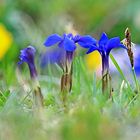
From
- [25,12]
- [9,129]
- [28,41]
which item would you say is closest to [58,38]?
[9,129]

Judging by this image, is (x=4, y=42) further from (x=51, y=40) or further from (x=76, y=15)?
(x=51, y=40)

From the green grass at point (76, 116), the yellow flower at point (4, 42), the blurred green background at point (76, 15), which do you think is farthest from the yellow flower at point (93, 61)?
the green grass at point (76, 116)

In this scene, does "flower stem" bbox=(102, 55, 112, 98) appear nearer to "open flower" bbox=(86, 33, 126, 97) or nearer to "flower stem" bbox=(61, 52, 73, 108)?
"open flower" bbox=(86, 33, 126, 97)

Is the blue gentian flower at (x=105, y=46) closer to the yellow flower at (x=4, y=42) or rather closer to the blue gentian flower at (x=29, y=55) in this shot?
the blue gentian flower at (x=29, y=55)

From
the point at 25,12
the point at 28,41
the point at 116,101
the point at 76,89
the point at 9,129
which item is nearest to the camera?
the point at 9,129

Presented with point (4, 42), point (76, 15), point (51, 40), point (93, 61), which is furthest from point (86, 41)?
point (76, 15)

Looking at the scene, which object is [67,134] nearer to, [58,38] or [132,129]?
[132,129]

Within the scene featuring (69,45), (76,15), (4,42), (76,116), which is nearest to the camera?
(76,116)

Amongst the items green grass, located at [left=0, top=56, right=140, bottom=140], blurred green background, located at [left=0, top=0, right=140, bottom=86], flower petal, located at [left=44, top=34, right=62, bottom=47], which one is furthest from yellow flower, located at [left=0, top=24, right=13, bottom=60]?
flower petal, located at [left=44, top=34, right=62, bottom=47]
